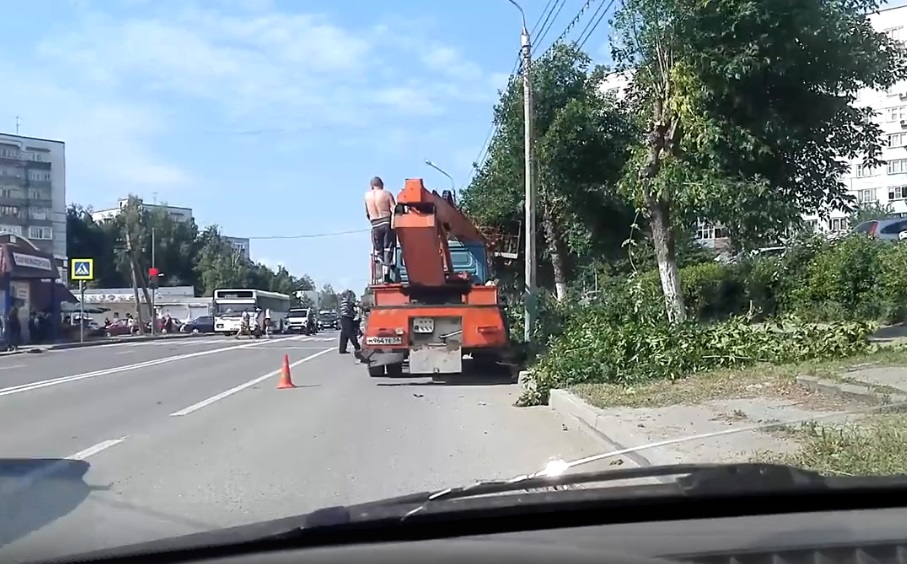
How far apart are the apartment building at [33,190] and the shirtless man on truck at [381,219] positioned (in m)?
80.6

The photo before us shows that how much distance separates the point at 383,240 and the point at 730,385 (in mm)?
7361

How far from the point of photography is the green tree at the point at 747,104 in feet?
58.2

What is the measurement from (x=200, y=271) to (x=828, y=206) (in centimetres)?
10020

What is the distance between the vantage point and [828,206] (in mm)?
21047

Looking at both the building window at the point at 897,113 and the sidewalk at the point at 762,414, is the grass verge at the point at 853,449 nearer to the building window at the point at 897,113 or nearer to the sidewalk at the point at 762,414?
the sidewalk at the point at 762,414

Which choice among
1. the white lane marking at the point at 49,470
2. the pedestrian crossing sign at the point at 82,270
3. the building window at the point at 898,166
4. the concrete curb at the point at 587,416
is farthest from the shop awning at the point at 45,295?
the building window at the point at 898,166

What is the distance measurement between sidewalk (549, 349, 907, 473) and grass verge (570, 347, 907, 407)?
14mm

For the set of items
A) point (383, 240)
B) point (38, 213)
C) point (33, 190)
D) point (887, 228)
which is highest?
point (33, 190)

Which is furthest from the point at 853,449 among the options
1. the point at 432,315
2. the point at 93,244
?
the point at 93,244

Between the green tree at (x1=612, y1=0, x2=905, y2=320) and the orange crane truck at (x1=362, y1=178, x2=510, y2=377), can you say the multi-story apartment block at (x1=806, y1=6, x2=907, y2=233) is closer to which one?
the green tree at (x1=612, y1=0, x2=905, y2=320)

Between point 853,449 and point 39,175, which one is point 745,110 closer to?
point 853,449

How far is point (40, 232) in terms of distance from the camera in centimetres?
9406

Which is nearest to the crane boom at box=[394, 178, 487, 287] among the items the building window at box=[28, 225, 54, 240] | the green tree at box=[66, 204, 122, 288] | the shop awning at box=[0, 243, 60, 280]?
the shop awning at box=[0, 243, 60, 280]

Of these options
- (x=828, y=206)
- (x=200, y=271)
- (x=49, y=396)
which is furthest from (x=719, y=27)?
(x=200, y=271)
